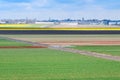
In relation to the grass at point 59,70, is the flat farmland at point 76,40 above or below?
below

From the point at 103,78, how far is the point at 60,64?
16.2ft

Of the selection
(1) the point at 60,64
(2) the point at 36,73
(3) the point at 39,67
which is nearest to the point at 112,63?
(1) the point at 60,64

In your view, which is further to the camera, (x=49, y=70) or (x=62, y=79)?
(x=49, y=70)

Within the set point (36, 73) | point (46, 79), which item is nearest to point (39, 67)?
point (36, 73)

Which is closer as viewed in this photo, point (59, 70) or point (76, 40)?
point (59, 70)

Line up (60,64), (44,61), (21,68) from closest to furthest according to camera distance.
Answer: (21,68) < (60,64) < (44,61)

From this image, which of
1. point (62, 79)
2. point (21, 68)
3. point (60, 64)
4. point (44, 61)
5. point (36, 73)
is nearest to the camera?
point (62, 79)

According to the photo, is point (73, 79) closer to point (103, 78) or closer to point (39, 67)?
point (103, 78)

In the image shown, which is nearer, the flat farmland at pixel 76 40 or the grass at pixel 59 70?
the grass at pixel 59 70

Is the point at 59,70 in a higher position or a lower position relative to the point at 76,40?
higher

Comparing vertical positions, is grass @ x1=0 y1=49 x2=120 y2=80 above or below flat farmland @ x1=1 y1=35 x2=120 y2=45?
above

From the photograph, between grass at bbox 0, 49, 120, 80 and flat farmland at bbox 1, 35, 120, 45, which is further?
flat farmland at bbox 1, 35, 120, 45

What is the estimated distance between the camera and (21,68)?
59.8 feet

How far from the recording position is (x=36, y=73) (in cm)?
1661
